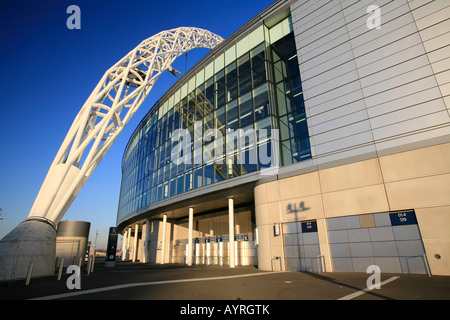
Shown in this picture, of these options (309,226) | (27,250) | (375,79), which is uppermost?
(375,79)

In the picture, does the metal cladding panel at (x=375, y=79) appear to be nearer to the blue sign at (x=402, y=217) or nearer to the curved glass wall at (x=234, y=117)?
the curved glass wall at (x=234, y=117)

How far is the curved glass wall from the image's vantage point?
19.8m

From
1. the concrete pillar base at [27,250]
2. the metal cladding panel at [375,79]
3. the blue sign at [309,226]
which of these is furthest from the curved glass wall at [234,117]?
the concrete pillar base at [27,250]

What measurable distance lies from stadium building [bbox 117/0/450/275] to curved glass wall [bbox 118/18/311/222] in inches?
4.8

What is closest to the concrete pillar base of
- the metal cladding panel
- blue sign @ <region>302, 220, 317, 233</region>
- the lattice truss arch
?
the lattice truss arch

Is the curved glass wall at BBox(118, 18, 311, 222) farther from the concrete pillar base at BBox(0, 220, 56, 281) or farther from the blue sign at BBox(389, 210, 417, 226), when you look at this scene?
the concrete pillar base at BBox(0, 220, 56, 281)

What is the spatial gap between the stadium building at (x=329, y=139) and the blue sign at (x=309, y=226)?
0.23ft

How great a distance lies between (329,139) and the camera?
16.6m

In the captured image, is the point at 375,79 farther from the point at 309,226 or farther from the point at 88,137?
the point at 88,137

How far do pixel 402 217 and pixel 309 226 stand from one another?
17.1ft

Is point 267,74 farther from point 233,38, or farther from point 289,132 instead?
point 233,38

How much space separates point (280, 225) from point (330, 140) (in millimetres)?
6968

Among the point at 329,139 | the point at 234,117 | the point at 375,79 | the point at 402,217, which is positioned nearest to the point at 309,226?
the point at 402,217
